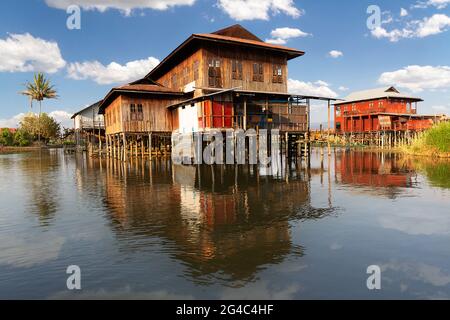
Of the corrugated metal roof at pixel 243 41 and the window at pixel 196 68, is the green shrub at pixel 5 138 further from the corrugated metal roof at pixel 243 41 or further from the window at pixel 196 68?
the corrugated metal roof at pixel 243 41

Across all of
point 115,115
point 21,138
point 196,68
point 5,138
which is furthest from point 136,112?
point 5,138

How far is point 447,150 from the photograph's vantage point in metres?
30.1

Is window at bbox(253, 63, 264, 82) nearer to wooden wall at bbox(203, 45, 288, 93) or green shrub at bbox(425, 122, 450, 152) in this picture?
wooden wall at bbox(203, 45, 288, 93)

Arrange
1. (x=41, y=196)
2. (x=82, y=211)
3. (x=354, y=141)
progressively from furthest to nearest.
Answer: (x=354, y=141) → (x=41, y=196) → (x=82, y=211)

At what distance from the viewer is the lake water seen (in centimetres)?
544

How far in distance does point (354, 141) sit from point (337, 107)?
7.45 m

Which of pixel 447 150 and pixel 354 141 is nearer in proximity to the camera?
pixel 447 150

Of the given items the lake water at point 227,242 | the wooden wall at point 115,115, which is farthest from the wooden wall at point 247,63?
the lake water at point 227,242

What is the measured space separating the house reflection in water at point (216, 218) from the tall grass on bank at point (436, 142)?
800 inches

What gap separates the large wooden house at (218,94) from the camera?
82.9 feet

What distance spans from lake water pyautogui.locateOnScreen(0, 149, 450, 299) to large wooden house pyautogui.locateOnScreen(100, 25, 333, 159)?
12.1 m

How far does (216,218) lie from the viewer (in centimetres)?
965
